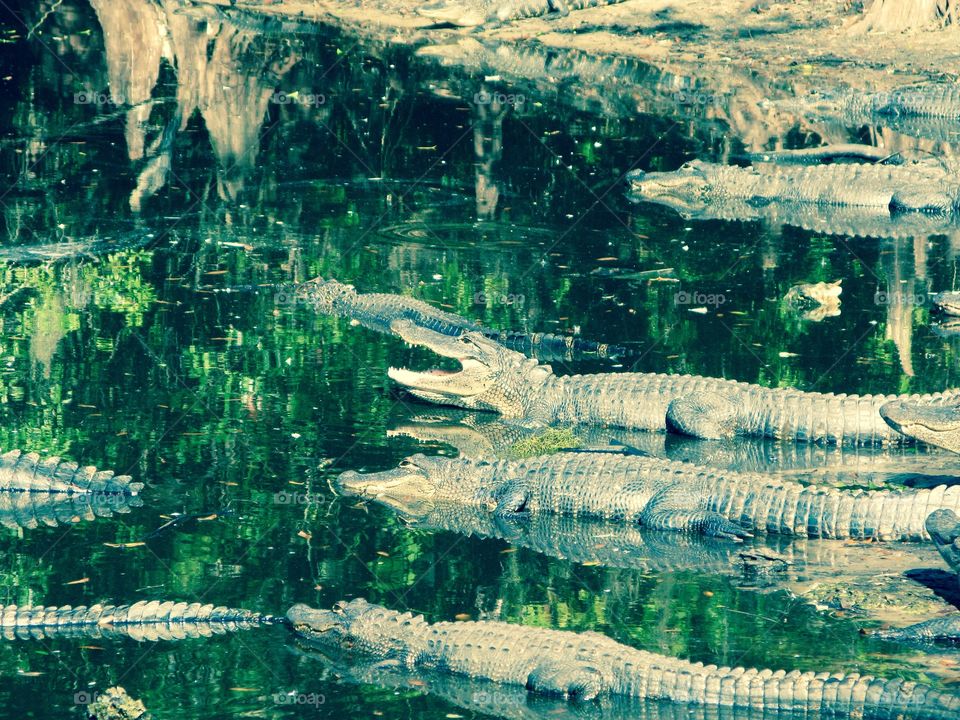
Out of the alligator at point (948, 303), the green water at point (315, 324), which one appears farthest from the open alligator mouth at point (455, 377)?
the alligator at point (948, 303)

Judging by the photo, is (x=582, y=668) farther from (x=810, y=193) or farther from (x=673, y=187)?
(x=810, y=193)

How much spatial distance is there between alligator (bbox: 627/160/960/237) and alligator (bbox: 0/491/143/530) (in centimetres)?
825

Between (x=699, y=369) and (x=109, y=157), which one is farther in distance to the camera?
(x=109, y=157)

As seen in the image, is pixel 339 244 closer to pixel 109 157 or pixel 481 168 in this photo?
pixel 481 168

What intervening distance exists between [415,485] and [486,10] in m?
16.4

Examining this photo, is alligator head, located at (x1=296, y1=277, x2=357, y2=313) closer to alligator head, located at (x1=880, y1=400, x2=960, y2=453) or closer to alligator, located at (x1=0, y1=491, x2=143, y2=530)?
alligator, located at (x1=0, y1=491, x2=143, y2=530)

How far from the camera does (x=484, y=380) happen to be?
38.5 ft

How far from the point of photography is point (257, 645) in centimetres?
810

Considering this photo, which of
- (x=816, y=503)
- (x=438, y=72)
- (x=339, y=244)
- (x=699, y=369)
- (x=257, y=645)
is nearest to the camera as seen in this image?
(x=257, y=645)

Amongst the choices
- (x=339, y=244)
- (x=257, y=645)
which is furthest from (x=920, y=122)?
(x=257, y=645)

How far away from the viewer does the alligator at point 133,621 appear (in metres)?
8.22

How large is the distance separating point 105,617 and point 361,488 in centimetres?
212

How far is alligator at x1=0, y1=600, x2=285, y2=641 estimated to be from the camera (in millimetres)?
8219

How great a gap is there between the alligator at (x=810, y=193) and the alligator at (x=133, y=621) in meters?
9.22
